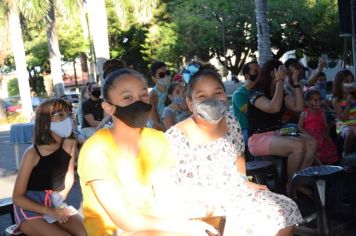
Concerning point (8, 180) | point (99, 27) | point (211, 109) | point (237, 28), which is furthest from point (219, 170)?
point (237, 28)

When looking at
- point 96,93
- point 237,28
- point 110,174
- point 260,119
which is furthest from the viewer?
point 237,28

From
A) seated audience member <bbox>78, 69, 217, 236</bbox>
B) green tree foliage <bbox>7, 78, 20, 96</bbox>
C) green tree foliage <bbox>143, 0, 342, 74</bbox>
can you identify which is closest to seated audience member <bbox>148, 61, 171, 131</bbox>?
seated audience member <bbox>78, 69, 217, 236</bbox>

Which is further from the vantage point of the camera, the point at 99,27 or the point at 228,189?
the point at 99,27

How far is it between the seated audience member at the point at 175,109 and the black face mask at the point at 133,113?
2.80 m

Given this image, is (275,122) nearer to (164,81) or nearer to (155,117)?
(155,117)

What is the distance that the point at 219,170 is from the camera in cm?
343

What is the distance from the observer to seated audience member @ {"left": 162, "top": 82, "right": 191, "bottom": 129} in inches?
228

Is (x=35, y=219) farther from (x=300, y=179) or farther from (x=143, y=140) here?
(x=300, y=179)

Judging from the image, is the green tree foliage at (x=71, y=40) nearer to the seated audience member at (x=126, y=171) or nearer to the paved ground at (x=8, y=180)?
the paved ground at (x=8, y=180)

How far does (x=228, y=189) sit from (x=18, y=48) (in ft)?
69.2

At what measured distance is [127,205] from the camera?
2.76 m

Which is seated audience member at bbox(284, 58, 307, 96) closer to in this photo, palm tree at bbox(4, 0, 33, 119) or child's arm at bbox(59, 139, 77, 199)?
child's arm at bbox(59, 139, 77, 199)

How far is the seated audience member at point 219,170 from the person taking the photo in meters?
3.14

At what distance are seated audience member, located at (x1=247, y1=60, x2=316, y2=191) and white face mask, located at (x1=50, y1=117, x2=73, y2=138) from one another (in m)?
1.93
